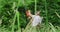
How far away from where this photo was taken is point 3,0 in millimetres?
4137

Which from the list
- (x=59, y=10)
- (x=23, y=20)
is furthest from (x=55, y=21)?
(x=23, y=20)

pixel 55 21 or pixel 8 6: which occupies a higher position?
pixel 8 6

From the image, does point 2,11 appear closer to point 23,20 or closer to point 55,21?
point 23,20

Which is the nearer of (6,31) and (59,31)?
(59,31)


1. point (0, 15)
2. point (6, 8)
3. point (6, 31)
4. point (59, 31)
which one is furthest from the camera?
point (6, 8)

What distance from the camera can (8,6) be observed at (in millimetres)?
4328

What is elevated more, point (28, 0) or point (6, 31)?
point (28, 0)

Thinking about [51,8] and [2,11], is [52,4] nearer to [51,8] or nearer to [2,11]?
[51,8]

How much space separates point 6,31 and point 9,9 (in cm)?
76

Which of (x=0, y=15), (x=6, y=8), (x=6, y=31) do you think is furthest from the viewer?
(x=6, y=8)

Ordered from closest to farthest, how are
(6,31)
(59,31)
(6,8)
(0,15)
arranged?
(59,31), (6,31), (0,15), (6,8)

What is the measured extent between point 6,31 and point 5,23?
1.47 feet

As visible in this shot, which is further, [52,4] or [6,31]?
[52,4]

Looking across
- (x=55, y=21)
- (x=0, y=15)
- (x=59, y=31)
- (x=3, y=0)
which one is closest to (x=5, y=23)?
(x=0, y=15)
